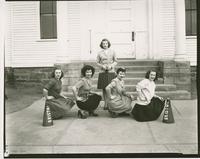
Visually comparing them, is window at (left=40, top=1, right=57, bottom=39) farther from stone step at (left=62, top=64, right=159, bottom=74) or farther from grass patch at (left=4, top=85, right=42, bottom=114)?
grass patch at (left=4, top=85, right=42, bottom=114)

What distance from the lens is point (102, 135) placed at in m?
3.27

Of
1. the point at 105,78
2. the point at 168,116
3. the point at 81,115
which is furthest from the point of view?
the point at 105,78

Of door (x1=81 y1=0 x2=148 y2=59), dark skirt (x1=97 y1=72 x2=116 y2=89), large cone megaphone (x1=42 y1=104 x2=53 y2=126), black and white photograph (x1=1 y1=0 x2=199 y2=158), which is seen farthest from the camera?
door (x1=81 y1=0 x2=148 y2=59)

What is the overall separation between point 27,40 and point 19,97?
844 mm

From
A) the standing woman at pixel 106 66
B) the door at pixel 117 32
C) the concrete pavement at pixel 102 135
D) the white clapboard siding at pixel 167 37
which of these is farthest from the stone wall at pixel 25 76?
the white clapboard siding at pixel 167 37

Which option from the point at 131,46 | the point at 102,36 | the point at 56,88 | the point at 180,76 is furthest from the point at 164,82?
the point at 56,88

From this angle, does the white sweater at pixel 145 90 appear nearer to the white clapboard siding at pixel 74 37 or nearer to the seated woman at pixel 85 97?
the seated woman at pixel 85 97

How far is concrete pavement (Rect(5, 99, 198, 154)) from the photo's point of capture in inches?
119

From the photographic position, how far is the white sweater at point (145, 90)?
3.64m

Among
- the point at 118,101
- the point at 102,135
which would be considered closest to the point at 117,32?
the point at 118,101

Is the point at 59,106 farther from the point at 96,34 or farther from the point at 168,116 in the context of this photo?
the point at 96,34

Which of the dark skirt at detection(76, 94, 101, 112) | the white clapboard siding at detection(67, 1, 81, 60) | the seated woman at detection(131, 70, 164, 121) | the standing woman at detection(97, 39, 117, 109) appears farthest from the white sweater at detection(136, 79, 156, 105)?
the white clapboard siding at detection(67, 1, 81, 60)

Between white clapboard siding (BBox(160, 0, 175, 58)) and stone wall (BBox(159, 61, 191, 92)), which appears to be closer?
stone wall (BBox(159, 61, 191, 92))

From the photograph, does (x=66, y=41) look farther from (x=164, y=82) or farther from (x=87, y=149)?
(x=87, y=149)
